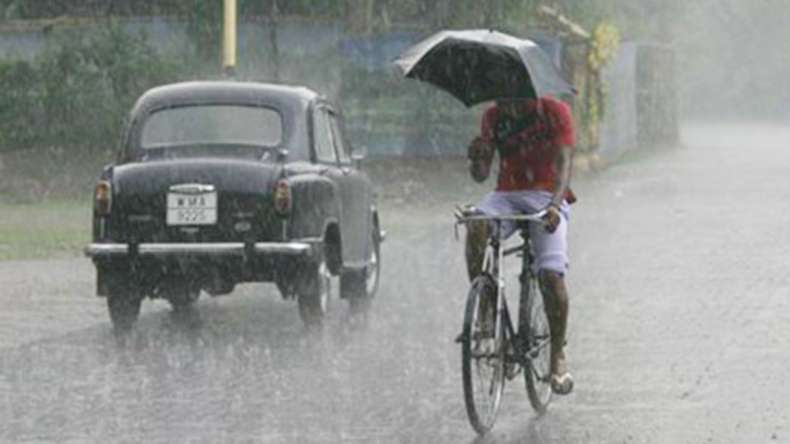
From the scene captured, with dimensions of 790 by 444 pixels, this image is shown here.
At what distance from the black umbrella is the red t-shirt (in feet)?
0.40

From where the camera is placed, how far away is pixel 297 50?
36000 millimetres

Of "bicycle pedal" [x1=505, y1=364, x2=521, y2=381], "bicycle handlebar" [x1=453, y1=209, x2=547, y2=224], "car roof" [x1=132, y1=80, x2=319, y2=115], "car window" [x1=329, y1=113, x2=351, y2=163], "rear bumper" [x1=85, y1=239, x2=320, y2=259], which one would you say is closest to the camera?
"bicycle handlebar" [x1=453, y1=209, x2=547, y2=224]

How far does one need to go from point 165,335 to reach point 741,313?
423 cm

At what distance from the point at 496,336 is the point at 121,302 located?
5125mm

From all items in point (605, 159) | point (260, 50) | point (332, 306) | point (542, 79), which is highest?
point (542, 79)

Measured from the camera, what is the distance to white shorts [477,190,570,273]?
9938 millimetres

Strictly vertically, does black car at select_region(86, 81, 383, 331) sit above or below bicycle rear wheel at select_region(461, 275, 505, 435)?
below

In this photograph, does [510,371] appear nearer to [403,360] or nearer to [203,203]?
[403,360]

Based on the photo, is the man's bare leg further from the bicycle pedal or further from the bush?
the bush

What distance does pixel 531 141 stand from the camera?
A: 1007cm

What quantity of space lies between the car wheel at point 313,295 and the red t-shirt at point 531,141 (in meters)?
4.10

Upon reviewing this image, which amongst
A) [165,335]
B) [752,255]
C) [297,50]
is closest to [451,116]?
[297,50]

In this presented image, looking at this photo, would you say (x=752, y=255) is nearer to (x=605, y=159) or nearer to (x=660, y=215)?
(x=660, y=215)

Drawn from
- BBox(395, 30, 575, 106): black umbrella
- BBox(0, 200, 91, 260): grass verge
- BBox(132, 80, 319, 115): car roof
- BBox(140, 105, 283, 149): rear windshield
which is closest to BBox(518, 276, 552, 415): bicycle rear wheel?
BBox(395, 30, 575, 106): black umbrella
